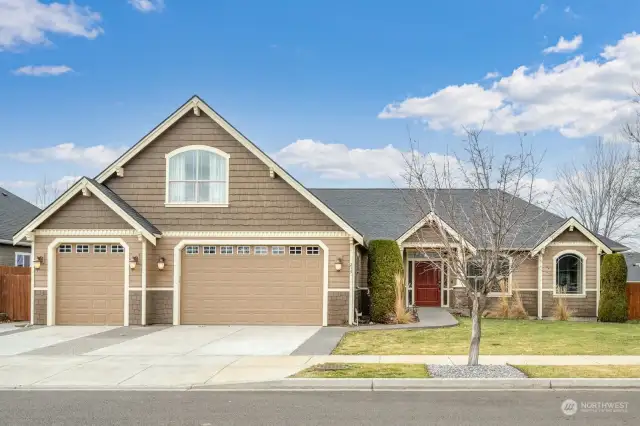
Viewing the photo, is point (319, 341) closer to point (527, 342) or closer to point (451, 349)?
point (451, 349)

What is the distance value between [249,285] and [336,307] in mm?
2838

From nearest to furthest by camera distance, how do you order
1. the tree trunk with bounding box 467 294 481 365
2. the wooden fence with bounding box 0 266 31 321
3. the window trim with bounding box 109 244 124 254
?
1. the tree trunk with bounding box 467 294 481 365
2. the window trim with bounding box 109 244 124 254
3. the wooden fence with bounding box 0 266 31 321

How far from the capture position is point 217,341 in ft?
60.4

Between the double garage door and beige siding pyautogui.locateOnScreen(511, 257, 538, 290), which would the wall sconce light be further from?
beige siding pyautogui.locateOnScreen(511, 257, 538, 290)

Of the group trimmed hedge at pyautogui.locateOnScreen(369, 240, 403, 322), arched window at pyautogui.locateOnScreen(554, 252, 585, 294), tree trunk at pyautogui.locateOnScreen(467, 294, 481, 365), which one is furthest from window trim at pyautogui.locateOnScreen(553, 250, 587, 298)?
tree trunk at pyautogui.locateOnScreen(467, 294, 481, 365)

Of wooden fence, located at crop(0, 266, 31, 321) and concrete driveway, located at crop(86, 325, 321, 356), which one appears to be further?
wooden fence, located at crop(0, 266, 31, 321)

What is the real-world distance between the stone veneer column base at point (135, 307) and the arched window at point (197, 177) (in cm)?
303

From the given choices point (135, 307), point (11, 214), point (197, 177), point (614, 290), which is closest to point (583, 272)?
point (614, 290)

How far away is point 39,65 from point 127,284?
1111cm

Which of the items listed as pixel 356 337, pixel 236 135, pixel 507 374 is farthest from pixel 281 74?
pixel 507 374

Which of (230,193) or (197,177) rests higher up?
(197,177)

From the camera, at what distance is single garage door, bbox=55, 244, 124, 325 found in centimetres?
2234

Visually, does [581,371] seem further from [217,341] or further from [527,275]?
[527,275]

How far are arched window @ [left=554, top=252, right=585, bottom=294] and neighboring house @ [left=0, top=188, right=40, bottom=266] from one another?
843 inches
